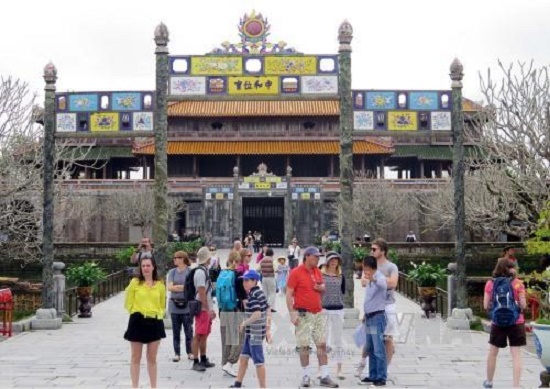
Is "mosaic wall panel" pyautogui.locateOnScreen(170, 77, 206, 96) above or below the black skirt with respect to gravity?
above

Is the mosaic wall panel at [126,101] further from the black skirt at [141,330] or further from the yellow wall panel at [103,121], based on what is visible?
the black skirt at [141,330]

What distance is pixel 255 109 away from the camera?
169 ft

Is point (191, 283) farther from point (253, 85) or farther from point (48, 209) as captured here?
point (253, 85)

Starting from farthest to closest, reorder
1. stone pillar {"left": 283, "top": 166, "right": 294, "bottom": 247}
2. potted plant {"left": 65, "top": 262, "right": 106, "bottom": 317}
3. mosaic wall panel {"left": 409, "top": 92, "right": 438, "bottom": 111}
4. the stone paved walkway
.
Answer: stone pillar {"left": 283, "top": 166, "right": 294, "bottom": 247}
potted plant {"left": 65, "top": 262, "right": 106, "bottom": 317}
mosaic wall panel {"left": 409, "top": 92, "right": 438, "bottom": 111}
the stone paved walkway

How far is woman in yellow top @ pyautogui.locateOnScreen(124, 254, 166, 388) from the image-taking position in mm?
7656

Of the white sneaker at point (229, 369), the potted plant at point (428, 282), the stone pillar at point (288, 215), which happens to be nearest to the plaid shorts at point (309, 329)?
the white sneaker at point (229, 369)

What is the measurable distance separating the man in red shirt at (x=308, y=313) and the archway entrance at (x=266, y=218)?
38.1 meters

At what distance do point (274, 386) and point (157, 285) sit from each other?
1931 millimetres

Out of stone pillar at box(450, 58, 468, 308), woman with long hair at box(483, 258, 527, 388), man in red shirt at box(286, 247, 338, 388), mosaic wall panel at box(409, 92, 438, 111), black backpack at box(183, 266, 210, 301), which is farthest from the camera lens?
mosaic wall panel at box(409, 92, 438, 111)

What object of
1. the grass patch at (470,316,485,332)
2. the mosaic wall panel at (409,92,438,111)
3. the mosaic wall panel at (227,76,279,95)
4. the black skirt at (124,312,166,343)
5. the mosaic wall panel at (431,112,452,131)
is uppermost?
the mosaic wall panel at (227,76,279,95)

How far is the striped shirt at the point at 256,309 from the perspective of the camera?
8.00 m

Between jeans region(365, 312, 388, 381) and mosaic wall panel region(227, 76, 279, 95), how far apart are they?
6.46m

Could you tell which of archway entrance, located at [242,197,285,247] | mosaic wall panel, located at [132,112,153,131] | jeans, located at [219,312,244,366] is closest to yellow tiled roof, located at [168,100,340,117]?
archway entrance, located at [242,197,285,247]

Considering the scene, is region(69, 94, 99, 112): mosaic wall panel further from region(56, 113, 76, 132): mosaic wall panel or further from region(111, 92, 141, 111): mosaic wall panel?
region(111, 92, 141, 111): mosaic wall panel
